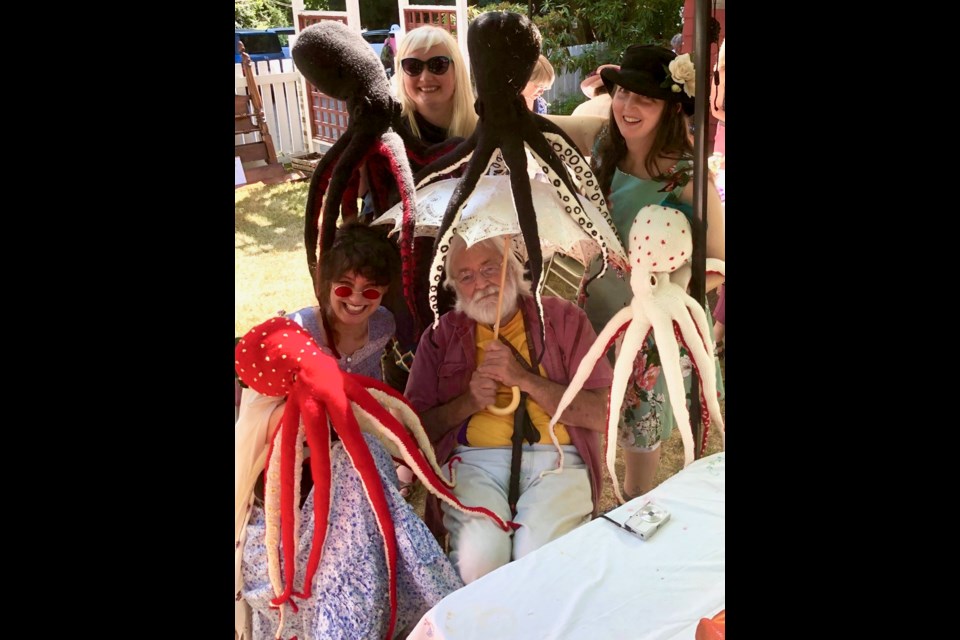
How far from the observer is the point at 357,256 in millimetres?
1520

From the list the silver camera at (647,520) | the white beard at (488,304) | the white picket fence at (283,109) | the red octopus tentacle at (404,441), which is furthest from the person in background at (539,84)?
the silver camera at (647,520)

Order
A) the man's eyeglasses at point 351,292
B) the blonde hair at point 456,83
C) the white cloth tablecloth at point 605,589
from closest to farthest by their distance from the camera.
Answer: the white cloth tablecloth at point 605,589 → the blonde hair at point 456,83 → the man's eyeglasses at point 351,292

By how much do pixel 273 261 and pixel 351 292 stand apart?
17 cm

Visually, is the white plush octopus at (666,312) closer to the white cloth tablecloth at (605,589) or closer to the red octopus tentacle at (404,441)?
the white cloth tablecloth at (605,589)

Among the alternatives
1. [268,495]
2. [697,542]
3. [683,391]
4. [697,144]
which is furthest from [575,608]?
[697,144]

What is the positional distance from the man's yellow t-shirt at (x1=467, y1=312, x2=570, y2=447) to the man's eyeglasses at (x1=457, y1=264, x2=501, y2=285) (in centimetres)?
9

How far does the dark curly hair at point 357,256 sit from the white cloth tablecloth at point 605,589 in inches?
24.5

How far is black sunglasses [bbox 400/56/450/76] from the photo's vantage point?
1.45 metres

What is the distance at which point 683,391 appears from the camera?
143 cm

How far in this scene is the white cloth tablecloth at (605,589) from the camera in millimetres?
1241

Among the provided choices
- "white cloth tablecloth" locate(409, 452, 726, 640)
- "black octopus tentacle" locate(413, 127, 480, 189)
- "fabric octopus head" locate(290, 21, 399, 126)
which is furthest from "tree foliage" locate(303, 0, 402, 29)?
"white cloth tablecloth" locate(409, 452, 726, 640)

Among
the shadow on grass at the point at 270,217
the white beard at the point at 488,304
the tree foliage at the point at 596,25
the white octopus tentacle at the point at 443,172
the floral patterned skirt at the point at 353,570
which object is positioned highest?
the tree foliage at the point at 596,25

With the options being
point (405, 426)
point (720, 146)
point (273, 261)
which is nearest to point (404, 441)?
point (405, 426)

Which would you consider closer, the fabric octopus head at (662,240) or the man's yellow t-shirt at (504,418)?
the fabric octopus head at (662,240)
